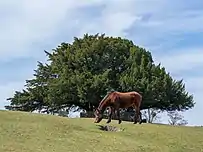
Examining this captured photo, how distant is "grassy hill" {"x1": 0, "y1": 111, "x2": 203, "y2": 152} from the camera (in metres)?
21.8

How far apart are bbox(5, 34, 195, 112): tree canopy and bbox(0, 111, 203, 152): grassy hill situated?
21.3m

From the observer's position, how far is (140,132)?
90.5 ft

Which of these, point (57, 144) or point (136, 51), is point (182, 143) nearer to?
point (57, 144)

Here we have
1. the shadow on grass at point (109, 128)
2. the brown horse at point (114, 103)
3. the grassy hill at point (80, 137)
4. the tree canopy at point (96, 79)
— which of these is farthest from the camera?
the tree canopy at point (96, 79)

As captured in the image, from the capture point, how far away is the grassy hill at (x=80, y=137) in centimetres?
2184

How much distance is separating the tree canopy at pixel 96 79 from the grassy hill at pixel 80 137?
21341 millimetres

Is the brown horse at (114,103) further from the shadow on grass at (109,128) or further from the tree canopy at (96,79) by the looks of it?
the tree canopy at (96,79)

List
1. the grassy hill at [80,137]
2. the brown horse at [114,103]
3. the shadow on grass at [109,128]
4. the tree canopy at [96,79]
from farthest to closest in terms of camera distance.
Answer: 1. the tree canopy at [96,79]
2. the brown horse at [114,103]
3. the shadow on grass at [109,128]
4. the grassy hill at [80,137]

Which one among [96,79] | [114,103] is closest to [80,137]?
[114,103]

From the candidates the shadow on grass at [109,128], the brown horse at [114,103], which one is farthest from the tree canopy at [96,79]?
the shadow on grass at [109,128]

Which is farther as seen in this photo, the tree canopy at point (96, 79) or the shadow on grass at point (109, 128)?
the tree canopy at point (96, 79)

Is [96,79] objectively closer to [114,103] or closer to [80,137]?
[114,103]

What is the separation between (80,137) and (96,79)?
26.4 meters

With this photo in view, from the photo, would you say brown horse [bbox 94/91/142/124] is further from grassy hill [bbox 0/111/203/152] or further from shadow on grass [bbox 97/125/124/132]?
shadow on grass [bbox 97/125/124/132]
